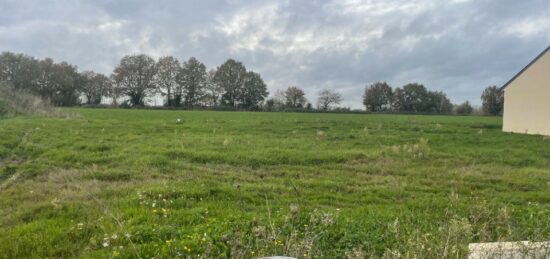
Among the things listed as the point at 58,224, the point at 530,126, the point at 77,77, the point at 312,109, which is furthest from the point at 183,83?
the point at 58,224

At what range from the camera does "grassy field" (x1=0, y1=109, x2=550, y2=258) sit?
4730 millimetres

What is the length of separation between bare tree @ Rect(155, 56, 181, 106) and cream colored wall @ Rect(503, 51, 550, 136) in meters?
76.5

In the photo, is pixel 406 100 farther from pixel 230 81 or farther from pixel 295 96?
pixel 230 81

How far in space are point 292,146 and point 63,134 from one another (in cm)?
1116

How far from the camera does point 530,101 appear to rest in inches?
1217

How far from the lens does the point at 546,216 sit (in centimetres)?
669

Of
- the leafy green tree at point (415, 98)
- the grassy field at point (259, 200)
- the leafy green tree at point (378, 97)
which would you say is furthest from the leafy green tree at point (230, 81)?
the grassy field at point (259, 200)

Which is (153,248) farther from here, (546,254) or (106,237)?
(546,254)

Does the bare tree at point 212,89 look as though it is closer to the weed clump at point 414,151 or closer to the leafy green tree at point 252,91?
the leafy green tree at point 252,91

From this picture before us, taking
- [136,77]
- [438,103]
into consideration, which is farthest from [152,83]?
[438,103]

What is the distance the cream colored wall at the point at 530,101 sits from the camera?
29.4 m

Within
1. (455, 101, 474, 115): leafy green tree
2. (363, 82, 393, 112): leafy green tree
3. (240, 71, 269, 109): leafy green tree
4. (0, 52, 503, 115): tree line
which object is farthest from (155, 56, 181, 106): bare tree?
(455, 101, 474, 115): leafy green tree

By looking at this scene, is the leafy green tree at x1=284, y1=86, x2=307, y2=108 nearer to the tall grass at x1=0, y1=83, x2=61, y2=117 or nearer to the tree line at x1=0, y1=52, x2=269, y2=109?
the tree line at x1=0, y1=52, x2=269, y2=109

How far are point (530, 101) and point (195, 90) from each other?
254 feet
